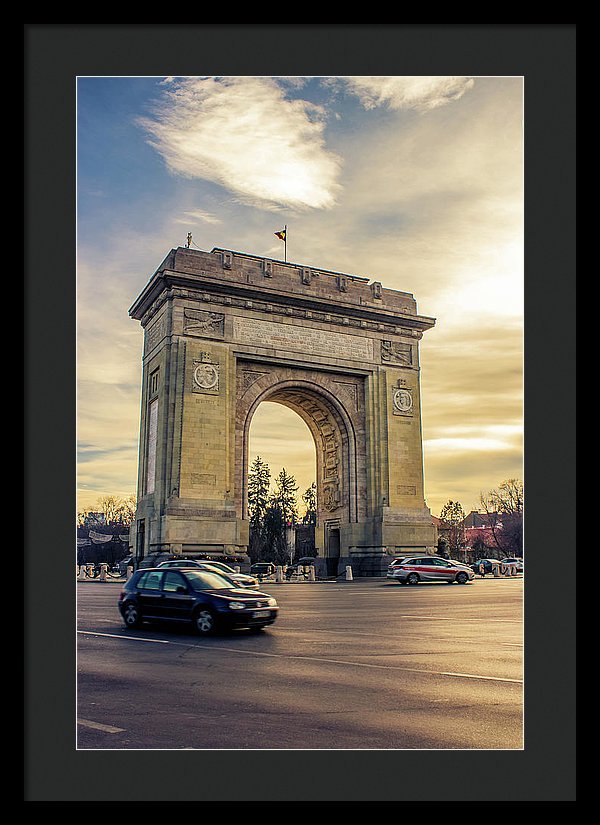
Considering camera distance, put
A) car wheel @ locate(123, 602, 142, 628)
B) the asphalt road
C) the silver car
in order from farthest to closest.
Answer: the silver car, car wheel @ locate(123, 602, 142, 628), the asphalt road

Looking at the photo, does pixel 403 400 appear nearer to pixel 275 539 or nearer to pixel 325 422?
pixel 325 422

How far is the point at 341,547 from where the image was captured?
37.6 m

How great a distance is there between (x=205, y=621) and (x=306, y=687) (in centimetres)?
545

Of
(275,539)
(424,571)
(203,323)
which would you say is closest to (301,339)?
(203,323)

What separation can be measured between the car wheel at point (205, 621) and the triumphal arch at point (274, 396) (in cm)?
1817

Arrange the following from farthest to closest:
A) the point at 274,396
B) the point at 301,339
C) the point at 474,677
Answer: the point at 274,396 → the point at 301,339 → the point at 474,677

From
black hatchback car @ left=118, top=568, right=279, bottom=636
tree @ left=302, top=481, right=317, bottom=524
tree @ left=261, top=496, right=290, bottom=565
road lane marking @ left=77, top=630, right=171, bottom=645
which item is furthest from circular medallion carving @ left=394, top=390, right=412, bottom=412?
tree @ left=302, top=481, right=317, bottom=524

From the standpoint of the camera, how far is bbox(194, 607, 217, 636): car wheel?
41.4 feet

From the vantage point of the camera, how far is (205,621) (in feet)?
41.8

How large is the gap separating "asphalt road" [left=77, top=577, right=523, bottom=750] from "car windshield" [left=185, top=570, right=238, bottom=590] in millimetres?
923

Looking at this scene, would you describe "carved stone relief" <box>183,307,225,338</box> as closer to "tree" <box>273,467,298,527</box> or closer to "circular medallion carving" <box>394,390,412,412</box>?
"circular medallion carving" <box>394,390,412,412</box>
